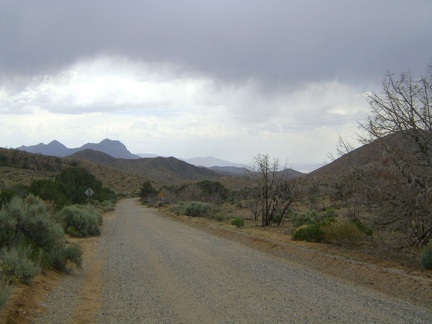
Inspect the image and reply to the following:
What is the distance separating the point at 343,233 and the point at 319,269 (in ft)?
15.1

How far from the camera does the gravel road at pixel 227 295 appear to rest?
26.0 feet

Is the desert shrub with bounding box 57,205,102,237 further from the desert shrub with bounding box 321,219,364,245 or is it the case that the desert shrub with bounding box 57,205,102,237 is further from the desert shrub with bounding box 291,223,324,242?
the desert shrub with bounding box 321,219,364,245

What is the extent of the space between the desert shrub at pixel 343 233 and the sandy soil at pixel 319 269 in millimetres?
431

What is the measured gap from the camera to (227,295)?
9.58 m

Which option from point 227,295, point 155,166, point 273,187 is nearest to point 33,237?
point 227,295

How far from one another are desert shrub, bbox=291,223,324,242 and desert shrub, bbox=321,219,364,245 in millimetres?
665

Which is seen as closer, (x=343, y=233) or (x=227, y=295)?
(x=227, y=295)

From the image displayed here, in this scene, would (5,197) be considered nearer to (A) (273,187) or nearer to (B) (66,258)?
(B) (66,258)

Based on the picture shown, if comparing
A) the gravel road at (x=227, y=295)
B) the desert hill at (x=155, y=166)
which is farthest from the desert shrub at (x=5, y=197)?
the desert hill at (x=155, y=166)

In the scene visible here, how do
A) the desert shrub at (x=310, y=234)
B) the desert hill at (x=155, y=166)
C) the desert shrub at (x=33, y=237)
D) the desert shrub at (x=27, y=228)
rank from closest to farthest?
the desert shrub at (x=33, y=237) < the desert shrub at (x=27, y=228) < the desert shrub at (x=310, y=234) < the desert hill at (x=155, y=166)

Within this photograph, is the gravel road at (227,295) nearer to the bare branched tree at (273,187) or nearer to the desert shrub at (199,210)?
the bare branched tree at (273,187)

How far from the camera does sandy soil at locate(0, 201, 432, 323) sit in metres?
8.02

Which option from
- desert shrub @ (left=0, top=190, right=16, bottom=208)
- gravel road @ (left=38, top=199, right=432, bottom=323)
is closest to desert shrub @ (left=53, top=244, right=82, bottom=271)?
gravel road @ (left=38, top=199, right=432, bottom=323)

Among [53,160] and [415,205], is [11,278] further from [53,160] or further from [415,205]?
[53,160]
